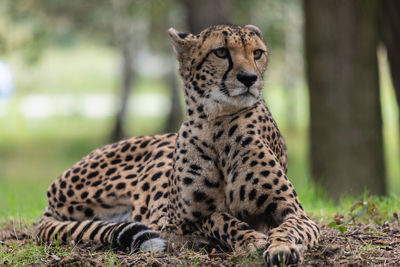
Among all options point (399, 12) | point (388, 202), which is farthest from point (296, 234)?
point (399, 12)

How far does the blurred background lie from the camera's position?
8117 millimetres

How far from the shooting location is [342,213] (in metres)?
5.00

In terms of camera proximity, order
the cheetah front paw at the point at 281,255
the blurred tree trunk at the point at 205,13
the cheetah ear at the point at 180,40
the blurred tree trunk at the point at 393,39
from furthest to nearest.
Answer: the blurred tree trunk at the point at 205,13 < the blurred tree trunk at the point at 393,39 < the cheetah ear at the point at 180,40 < the cheetah front paw at the point at 281,255

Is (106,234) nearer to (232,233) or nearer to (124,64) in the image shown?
(232,233)

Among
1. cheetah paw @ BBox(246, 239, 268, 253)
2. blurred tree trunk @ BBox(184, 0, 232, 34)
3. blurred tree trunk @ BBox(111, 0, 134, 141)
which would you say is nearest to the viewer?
cheetah paw @ BBox(246, 239, 268, 253)

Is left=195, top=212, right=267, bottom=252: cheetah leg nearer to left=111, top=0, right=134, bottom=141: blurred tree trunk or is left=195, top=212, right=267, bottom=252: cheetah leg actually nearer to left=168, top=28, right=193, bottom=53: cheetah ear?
left=168, top=28, right=193, bottom=53: cheetah ear

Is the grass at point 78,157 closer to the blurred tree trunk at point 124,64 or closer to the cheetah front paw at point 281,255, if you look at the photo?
the cheetah front paw at point 281,255

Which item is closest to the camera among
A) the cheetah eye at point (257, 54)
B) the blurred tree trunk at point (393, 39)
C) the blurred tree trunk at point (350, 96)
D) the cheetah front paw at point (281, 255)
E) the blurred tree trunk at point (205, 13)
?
the cheetah front paw at point (281, 255)

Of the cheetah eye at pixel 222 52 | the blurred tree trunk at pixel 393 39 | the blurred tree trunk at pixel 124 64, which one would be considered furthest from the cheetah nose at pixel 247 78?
the blurred tree trunk at pixel 124 64

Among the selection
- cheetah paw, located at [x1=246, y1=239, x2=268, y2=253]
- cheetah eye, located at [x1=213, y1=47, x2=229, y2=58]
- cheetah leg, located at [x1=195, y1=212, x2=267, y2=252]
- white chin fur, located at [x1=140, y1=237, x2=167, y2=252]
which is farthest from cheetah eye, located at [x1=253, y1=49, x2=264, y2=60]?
white chin fur, located at [x1=140, y1=237, x2=167, y2=252]

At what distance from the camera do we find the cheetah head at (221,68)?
3.37 meters

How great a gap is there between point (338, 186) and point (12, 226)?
4399 mm

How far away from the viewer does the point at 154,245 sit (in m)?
3.62

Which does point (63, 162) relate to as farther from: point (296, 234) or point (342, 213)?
point (296, 234)
